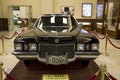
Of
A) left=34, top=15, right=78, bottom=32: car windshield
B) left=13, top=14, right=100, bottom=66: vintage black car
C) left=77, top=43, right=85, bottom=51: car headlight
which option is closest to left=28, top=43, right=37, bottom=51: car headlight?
left=13, top=14, right=100, bottom=66: vintage black car

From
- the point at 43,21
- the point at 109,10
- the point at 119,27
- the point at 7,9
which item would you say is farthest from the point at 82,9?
the point at 43,21

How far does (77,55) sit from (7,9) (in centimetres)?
1176

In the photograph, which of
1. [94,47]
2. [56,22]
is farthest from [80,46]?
[56,22]

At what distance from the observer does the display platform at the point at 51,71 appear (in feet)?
12.3

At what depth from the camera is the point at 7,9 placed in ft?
45.3

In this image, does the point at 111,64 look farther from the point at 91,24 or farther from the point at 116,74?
the point at 91,24

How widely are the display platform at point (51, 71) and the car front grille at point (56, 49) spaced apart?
612mm

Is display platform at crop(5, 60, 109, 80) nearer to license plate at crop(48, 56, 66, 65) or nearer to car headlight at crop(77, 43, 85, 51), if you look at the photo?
license plate at crop(48, 56, 66, 65)

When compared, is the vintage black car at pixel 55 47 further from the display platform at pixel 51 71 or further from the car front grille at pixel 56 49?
the display platform at pixel 51 71

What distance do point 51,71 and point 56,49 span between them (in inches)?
33.8

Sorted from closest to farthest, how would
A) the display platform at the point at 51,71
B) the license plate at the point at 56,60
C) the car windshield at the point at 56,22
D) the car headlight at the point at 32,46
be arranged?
the license plate at the point at 56,60
the car headlight at the point at 32,46
the display platform at the point at 51,71
the car windshield at the point at 56,22

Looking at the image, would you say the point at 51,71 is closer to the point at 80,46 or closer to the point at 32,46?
the point at 32,46

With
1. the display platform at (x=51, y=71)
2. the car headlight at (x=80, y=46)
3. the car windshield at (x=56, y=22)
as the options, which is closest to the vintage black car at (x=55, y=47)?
the car headlight at (x=80, y=46)

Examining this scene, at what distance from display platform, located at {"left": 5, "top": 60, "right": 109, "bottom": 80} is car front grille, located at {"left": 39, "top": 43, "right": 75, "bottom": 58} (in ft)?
2.01
